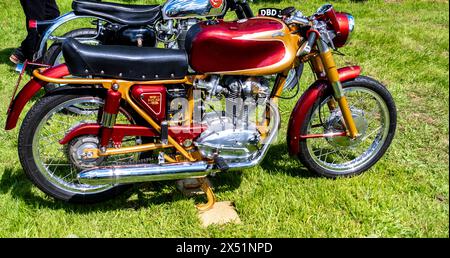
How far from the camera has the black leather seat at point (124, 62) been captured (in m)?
2.63

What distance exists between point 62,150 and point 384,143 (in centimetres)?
239

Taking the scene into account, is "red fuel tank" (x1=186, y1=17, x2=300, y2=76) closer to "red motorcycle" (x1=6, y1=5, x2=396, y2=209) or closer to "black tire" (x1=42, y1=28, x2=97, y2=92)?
"red motorcycle" (x1=6, y1=5, x2=396, y2=209)

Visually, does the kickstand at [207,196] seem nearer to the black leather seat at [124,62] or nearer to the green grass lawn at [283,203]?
the green grass lawn at [283,203]

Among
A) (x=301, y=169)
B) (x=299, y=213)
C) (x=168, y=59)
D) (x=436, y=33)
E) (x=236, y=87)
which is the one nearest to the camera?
(x=168, y=59)

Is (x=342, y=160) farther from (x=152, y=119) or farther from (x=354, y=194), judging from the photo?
(x=152, y=119)

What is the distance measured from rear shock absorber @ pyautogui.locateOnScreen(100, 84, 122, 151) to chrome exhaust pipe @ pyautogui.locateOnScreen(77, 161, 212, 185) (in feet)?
0.61

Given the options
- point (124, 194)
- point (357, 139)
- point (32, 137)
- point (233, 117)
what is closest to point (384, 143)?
point (357, 139)

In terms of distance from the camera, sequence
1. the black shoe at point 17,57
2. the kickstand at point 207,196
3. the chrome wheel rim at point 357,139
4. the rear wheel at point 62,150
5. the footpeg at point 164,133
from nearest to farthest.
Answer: the rear wheel at point 62,150 < the footpeg at point 164,133 < the kickstand at point 207,196 < the chrome wheel rim at point 357,139 < the black shoe at point 17,57

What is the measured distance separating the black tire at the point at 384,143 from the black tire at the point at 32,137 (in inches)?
58.3

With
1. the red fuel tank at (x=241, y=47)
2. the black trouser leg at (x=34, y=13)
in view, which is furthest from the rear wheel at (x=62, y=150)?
the black trouser leg at (x=34, y=13)

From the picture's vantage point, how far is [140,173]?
2830mm

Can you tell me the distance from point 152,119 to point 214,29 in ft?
2.27
